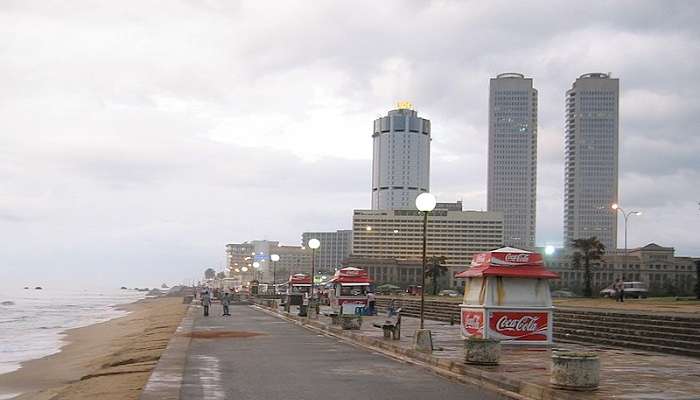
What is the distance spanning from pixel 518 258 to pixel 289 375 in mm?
8813

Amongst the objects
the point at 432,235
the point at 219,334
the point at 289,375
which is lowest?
the point at 219,334

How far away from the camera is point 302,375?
52.3 ft

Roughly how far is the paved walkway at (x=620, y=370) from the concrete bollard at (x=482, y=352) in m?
0.28

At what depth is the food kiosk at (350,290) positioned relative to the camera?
139ft

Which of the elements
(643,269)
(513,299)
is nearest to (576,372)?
(513,299)

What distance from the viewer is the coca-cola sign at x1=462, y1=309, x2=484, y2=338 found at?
869 inches

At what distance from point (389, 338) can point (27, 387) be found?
11.1 metres

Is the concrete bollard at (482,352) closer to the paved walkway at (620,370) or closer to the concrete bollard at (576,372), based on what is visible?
the paved walkway at (620,370)

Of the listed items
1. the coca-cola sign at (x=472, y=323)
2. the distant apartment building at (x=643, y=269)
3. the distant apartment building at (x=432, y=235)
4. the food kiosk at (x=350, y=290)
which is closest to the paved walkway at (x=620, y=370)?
the coca-cola sign at (x=472, y=323)

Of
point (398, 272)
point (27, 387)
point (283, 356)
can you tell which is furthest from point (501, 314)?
point (398, 272)

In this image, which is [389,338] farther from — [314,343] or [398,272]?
[398,272]

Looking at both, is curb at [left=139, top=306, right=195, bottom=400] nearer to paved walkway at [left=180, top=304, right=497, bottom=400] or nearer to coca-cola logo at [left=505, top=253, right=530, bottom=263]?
paved walkway at [left=180, top=304, right=497, bottom=400]

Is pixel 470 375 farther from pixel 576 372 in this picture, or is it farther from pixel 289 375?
pixel 289 375

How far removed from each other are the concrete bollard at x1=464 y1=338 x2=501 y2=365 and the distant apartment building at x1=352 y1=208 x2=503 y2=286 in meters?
151
